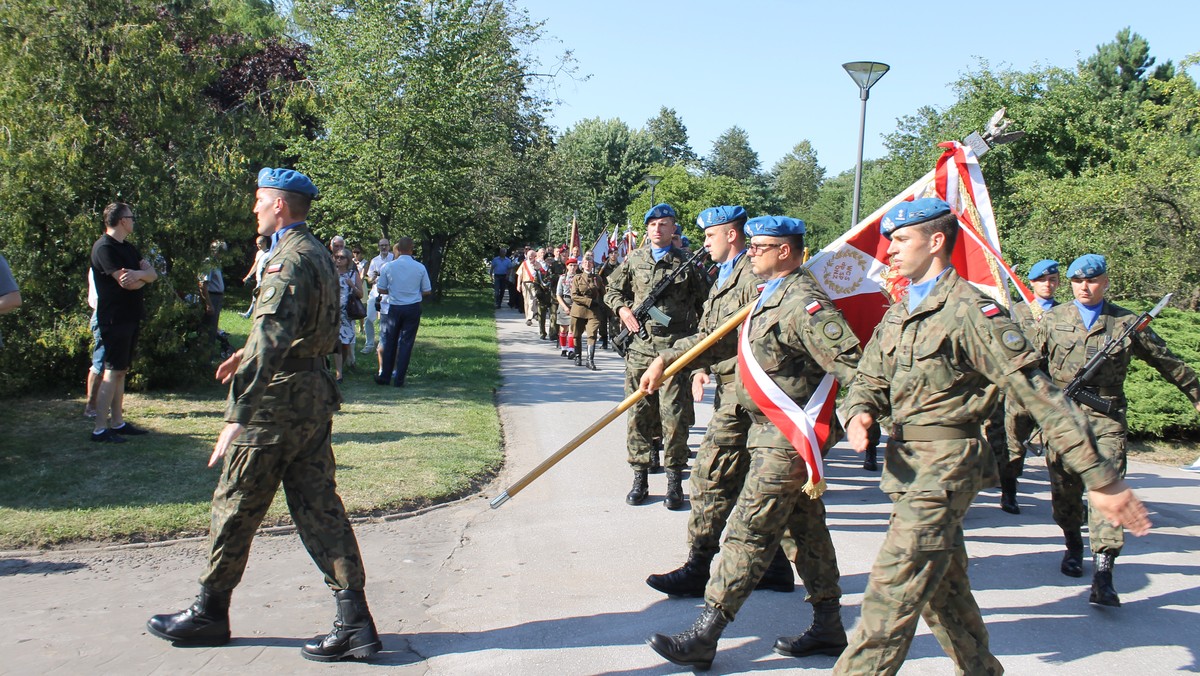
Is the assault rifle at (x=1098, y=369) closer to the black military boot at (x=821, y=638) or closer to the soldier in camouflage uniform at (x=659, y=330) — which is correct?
the black military boot at (x=821, y=638)

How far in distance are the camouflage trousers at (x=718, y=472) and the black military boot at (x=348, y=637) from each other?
189 cm

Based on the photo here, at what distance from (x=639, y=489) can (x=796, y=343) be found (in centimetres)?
316

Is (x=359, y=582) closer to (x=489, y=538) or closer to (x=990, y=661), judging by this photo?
(x=489, y=538)

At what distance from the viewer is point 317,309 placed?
4.22 metres

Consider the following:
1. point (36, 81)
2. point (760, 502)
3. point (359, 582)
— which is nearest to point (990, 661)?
point (760, 502)

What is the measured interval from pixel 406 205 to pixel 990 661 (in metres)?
17.5

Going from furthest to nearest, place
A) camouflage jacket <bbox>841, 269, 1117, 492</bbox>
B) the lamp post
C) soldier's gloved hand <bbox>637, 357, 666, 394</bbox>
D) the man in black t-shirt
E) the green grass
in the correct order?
the lamp post, the man in black t-shirt, the green grass, soldier's gloved hand <bbox>637, 357, 666, 394</bbox>, camouflage jacket <bbox>841, 269, 1117, 492</bbox>

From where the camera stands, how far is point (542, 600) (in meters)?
5.08

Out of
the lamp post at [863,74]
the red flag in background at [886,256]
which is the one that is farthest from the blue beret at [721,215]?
the lamp post at [863,74]

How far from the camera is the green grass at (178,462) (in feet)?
19.6

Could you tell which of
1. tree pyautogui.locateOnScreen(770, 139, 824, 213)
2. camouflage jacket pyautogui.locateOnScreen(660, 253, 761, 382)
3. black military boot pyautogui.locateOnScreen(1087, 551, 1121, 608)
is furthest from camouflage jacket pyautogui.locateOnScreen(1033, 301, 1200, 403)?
tree pyautogui.locateOnScreen(770, 139, 824, 213)

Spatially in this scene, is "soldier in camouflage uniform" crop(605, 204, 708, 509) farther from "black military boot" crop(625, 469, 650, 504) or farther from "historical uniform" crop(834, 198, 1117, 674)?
"historical uniform" crop(834, 198, 1117, 674)

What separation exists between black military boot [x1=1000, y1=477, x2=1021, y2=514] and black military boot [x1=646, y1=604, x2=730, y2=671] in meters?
4.28

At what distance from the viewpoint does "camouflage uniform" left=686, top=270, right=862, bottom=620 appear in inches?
165
